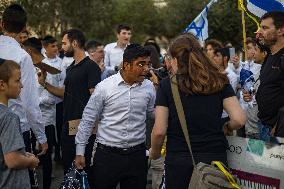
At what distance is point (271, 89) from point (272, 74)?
0.44 ft

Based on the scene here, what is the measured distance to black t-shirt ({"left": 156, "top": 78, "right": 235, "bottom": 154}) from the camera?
393cm

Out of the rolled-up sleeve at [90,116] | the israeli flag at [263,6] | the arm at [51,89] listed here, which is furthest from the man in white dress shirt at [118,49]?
the rolled-up sleeve at [90,116]

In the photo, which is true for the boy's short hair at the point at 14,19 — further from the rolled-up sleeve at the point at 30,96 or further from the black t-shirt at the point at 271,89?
the black t-shirt at the point at 271,89

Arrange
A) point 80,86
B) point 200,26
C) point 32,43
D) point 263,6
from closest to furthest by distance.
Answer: point 80,86 < point 263,6 < point 32,43 < point 200,26

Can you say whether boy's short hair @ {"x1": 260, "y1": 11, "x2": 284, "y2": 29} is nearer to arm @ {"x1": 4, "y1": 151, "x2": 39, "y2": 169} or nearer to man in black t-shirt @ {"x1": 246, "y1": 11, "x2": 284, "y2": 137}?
man in black t-shirt @ {"x1": 246, "y1": 11, "x2": 284, "y2": 137}

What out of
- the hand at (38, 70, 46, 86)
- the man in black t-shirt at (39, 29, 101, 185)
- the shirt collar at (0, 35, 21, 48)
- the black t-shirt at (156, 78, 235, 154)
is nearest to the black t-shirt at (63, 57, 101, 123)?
the man in black t-shirt at (39, 29, 101, 185)

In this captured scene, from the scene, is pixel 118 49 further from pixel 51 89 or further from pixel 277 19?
pixel 277 19

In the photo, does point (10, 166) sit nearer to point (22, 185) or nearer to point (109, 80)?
point (22, 185)

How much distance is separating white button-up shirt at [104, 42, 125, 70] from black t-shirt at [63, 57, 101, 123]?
12.7 feet

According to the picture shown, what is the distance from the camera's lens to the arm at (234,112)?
3969 mm

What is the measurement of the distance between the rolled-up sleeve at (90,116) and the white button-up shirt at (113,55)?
5.04m

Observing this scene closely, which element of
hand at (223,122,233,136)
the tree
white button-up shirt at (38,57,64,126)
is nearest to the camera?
hand at (223,122,233,136)

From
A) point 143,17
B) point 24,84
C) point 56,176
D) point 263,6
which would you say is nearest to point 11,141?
point 24,84

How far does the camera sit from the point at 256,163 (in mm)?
3910
